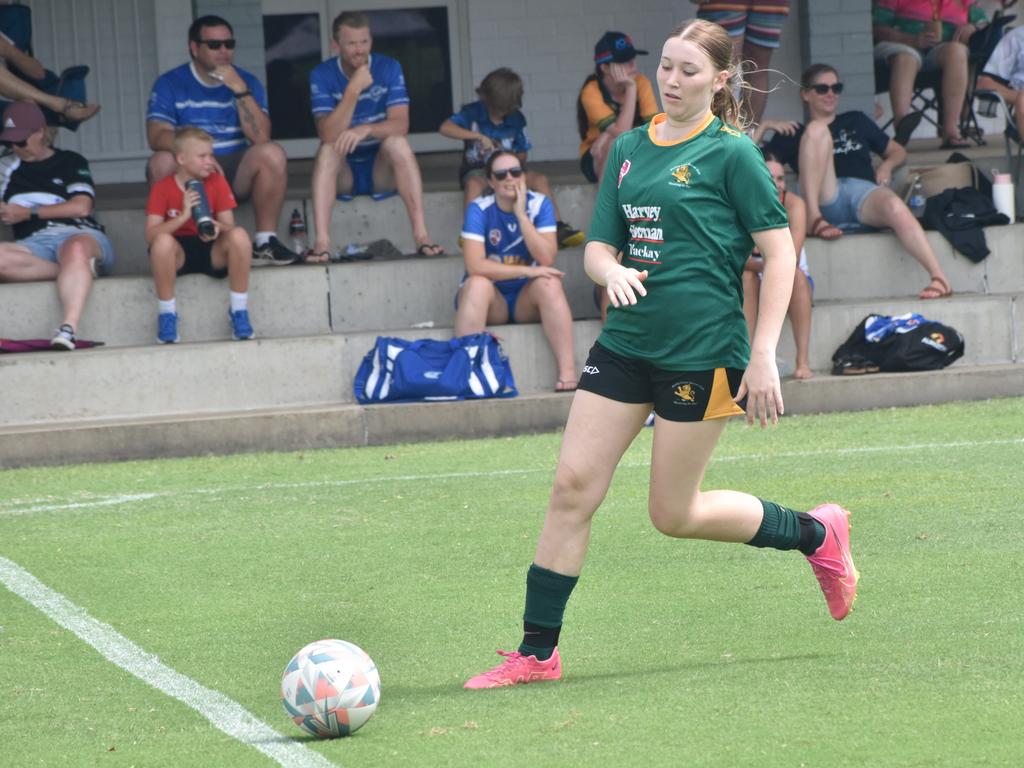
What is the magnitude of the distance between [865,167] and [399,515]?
253 inches

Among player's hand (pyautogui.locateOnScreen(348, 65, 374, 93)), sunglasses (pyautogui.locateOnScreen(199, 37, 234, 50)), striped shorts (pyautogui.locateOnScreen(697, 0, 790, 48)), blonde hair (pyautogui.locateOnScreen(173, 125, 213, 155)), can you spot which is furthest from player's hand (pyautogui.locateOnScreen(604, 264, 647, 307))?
striped shorts (pyautogui.locateOnScreen(697, 0, 790, 48))

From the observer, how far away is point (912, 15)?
50.9ft

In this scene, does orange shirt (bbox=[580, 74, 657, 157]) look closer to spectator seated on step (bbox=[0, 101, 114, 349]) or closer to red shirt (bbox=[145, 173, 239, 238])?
red shirt (bbox=[145, 173, 239, 238])

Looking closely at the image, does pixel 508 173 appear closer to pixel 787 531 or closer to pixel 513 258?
pixel 513 258

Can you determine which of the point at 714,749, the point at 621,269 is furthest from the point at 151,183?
the point at 714,749

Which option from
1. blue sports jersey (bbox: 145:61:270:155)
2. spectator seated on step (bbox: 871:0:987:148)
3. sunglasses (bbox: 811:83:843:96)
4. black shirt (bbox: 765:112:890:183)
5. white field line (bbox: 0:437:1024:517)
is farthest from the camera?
spectator seated on step (bbox: 871:0:987:148)

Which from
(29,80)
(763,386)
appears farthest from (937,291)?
(763,386)

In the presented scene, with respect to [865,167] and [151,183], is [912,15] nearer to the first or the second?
[865,167]

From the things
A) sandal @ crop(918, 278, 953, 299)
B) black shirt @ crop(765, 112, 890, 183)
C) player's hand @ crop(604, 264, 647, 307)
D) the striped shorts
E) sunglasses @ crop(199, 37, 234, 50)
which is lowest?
sandal @ crop(918, 278, 953, 299)

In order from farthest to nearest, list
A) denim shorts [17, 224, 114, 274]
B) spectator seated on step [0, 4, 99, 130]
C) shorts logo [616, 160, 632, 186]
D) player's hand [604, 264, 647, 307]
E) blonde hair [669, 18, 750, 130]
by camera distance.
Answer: spectator seated on step [0, 4, 99, 130]
denim shorts [17, 224, 114, 274]
shorts logo [616, 160, 632, 186]
blonde hair [669, 18, 750, 130]
player's hand [604, 264, 647, 307]

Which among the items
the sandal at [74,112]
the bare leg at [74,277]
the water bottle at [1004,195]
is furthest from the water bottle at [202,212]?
the water bottle at [1004,195]

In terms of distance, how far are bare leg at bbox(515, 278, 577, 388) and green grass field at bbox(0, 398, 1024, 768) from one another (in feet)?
5.13

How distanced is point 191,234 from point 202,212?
341 millimetres

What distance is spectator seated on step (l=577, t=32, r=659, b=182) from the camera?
1299 cm
